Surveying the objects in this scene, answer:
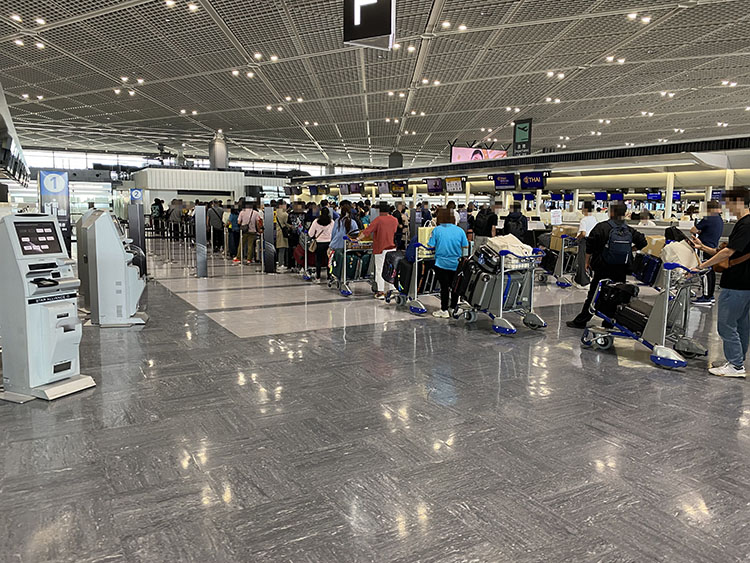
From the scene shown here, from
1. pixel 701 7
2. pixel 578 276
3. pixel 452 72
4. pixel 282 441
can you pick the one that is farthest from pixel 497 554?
pixel 452 72

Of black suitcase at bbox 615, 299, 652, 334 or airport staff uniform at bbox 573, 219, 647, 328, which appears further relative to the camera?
airport staff uniform at bbox 573, 219, 647, 328

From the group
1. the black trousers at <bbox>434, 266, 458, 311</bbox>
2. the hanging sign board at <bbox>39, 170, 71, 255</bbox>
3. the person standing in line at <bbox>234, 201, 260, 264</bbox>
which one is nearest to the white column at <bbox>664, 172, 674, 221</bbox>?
the black trousers at <bbox>434, 266, 458, 311</bbox>

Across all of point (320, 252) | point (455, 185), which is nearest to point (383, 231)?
point (320, 252)

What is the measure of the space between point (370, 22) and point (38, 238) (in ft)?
11.3

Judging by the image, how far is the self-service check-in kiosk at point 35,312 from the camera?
376cm

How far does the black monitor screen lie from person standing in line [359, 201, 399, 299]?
4884mm

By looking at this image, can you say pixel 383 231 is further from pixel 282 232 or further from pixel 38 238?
pixel 38 238

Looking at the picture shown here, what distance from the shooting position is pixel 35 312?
12.5 ft

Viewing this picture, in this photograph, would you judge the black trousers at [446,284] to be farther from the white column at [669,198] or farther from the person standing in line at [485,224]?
the white column at [669,198]

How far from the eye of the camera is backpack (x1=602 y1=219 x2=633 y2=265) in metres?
5.89

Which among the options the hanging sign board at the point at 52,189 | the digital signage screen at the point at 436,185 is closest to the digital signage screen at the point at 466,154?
the digital signage screen at the point at 436,185

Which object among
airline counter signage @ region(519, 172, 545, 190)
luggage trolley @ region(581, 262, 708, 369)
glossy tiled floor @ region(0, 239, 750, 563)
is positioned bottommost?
glossy tiled floor @ region(0, 239, 750, 563)

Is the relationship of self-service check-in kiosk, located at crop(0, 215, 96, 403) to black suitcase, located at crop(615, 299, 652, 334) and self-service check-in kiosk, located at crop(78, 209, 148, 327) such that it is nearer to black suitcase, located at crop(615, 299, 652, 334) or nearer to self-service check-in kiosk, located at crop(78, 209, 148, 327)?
self-service check-in kiosk, located at crop(78, 209, 148, 327)

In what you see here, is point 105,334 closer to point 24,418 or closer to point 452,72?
point 24,418
